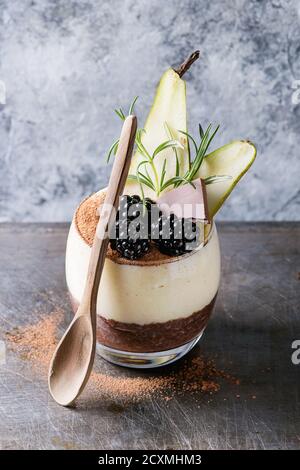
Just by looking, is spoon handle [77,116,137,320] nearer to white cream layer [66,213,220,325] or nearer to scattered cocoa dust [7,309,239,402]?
white cream layer [66,213,220,325]

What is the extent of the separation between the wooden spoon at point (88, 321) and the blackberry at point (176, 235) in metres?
0.07

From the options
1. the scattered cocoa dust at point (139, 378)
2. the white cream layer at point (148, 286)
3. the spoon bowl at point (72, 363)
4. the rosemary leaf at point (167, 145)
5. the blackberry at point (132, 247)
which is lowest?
the scattered cocoa dust at point (139, 378)

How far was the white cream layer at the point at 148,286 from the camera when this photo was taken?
38.7 inches

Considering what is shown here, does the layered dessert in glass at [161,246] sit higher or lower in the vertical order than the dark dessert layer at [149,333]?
higher

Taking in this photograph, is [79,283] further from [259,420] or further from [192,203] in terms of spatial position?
[259,420]

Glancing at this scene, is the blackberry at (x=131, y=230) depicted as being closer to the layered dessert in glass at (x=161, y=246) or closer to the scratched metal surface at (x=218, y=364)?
the layered dessert in glass at (x=161, y=246)

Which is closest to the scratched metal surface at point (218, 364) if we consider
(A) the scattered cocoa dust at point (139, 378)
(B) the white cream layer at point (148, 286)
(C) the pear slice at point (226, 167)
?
(A) the scattered cocoa dust at point (139, 378)

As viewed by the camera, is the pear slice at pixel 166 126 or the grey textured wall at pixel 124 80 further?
the grey textured wall at pixel 124 80

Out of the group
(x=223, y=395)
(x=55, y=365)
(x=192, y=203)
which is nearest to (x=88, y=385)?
(x=55, y=365)

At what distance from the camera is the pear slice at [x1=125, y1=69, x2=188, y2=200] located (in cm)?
103

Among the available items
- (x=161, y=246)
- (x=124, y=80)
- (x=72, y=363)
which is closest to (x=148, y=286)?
(x=161, y=246)

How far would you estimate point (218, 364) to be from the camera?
3.66ft

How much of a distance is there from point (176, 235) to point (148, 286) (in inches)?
3.0

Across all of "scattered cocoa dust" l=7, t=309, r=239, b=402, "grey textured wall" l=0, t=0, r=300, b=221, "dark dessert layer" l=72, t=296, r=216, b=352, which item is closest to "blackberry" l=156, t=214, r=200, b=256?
"dark dessert layer" l=72, t=296, r=216, b=352
